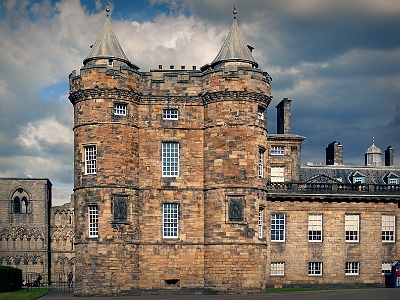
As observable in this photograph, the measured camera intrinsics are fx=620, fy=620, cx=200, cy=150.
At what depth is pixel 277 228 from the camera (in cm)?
4609

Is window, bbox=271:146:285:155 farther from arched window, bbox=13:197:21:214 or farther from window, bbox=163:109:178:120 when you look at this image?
arched window, bbox=13:197:21:214

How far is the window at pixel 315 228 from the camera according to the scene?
46.2 metres

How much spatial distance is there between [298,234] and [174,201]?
1089 centimetres

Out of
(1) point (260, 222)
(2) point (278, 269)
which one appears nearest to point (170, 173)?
(1) point (260, 222)

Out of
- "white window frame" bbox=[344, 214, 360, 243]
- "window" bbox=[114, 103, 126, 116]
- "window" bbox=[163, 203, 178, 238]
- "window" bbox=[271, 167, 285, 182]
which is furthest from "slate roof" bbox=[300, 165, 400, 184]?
"window" bbox=[114, 103, 126, 116]

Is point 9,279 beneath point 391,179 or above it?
beneath

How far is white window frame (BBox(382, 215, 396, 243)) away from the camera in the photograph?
47.2 m

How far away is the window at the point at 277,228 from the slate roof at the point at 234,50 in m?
11.6

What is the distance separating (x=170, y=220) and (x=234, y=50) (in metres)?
12.2

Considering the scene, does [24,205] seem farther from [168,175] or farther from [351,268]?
[351,268]

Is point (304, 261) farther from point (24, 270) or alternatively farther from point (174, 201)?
point (24, 270)

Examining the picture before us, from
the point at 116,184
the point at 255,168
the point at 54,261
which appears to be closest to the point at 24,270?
the point at 54,261

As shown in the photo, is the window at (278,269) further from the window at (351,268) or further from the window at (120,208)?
the window at (120,208)

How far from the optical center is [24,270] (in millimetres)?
64125
